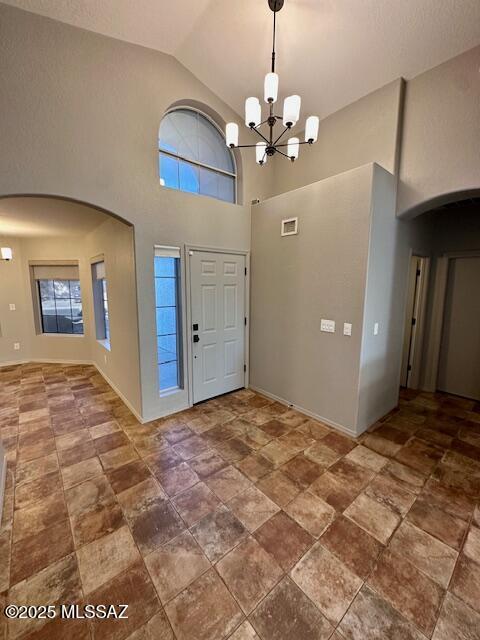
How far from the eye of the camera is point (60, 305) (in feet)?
18.7

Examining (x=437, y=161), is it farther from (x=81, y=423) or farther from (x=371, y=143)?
(x=81, y=423)

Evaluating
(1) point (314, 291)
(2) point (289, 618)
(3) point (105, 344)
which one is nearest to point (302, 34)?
(1) point (314, 291)

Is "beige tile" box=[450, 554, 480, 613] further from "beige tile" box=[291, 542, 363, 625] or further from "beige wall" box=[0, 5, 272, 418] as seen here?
"beige wall" box=[0, 5, 272, 418]

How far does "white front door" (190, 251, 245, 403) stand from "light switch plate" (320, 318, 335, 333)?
1.34m

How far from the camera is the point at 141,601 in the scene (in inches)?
55.7

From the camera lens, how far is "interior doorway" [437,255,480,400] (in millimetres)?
3791

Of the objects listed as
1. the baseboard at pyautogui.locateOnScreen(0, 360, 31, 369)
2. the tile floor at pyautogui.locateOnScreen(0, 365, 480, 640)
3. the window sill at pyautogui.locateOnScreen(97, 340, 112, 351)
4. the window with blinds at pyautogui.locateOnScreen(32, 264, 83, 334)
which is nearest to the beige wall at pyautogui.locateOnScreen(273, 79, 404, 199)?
the tile floor at pyautogui.locateOnScreen(0, 365, 480, 640)

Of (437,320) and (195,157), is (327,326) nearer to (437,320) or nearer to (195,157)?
(437,320)

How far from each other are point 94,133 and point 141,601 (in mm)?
3613

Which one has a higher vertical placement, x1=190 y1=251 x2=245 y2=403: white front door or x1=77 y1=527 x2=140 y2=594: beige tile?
x1=190 y1=251 x2=245 y2=403: white front door

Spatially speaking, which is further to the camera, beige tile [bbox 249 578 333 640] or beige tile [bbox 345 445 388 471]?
beige tile [bbox 345 445 388 471]

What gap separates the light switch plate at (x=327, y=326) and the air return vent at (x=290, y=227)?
1187mm

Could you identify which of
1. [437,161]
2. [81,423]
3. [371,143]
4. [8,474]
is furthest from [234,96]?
[8,474]

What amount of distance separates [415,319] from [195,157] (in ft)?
13.4
